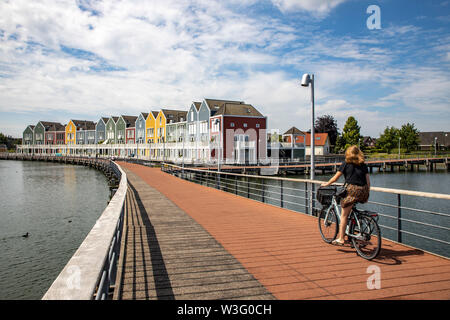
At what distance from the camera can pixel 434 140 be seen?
104m

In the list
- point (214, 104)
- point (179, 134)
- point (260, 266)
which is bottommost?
point (260, 266)

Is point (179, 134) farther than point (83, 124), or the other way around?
point (83, 124)

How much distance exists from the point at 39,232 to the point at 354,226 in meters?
15.3

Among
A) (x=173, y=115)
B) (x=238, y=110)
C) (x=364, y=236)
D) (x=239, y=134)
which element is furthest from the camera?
(x=173, y=115)

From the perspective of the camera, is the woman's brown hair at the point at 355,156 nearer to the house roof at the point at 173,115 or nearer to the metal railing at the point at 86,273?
the metal railing at the point at 86,273

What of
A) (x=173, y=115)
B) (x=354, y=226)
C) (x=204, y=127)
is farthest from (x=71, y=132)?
(x=354, y=226)

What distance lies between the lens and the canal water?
33.2ft

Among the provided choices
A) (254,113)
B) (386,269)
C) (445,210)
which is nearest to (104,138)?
(254,113)

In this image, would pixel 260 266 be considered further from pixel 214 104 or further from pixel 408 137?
pixel 408 137

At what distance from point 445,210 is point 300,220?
15518 millimetres

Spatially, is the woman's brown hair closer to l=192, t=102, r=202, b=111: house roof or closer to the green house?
l=192, t=102, r=202, b=111: house roof

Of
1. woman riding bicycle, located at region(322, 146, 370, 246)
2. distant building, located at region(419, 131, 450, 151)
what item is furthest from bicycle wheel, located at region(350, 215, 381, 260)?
distant building, located at region(419, 131, 450, 151)
